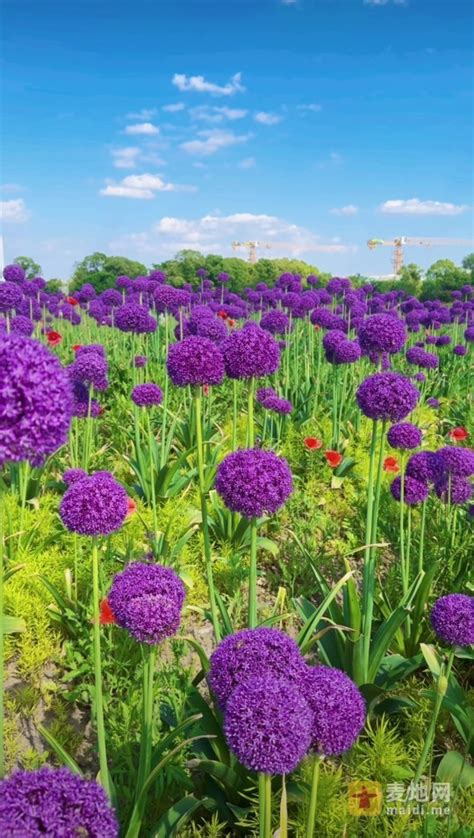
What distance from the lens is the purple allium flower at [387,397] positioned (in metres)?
3.21

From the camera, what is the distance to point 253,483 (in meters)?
2.61

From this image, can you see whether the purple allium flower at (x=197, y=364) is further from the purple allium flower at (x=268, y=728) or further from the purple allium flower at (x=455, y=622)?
the purple allium flower at (x=268, y=728)

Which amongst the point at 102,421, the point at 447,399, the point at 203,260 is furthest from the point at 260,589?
the point at 203,260

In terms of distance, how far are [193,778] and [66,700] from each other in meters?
0.95

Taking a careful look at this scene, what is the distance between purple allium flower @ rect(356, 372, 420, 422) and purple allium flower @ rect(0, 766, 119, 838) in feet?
7.50

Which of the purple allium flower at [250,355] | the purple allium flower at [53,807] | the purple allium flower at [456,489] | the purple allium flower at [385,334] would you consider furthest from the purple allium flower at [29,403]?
the purple allium flower at [385,334]

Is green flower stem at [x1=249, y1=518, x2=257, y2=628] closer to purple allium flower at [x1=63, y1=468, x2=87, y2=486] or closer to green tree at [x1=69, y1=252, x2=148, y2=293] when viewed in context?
purple allium flower at [x1=63, y1=468, x2=87, y2=486]

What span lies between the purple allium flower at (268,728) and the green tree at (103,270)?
20.8m

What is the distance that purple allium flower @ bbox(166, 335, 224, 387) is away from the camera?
3383mm

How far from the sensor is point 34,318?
34.1 feet

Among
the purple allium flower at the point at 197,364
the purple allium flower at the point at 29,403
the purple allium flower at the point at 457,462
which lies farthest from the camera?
the purple allium flower at the point at 457,462

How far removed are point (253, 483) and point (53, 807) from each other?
1484 millimetres

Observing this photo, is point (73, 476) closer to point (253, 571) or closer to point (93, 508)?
point (93, 508)

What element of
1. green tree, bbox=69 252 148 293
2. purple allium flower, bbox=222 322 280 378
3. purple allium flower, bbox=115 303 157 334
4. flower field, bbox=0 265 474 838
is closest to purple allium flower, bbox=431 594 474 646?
flower field, bbox=0 265 474 838
